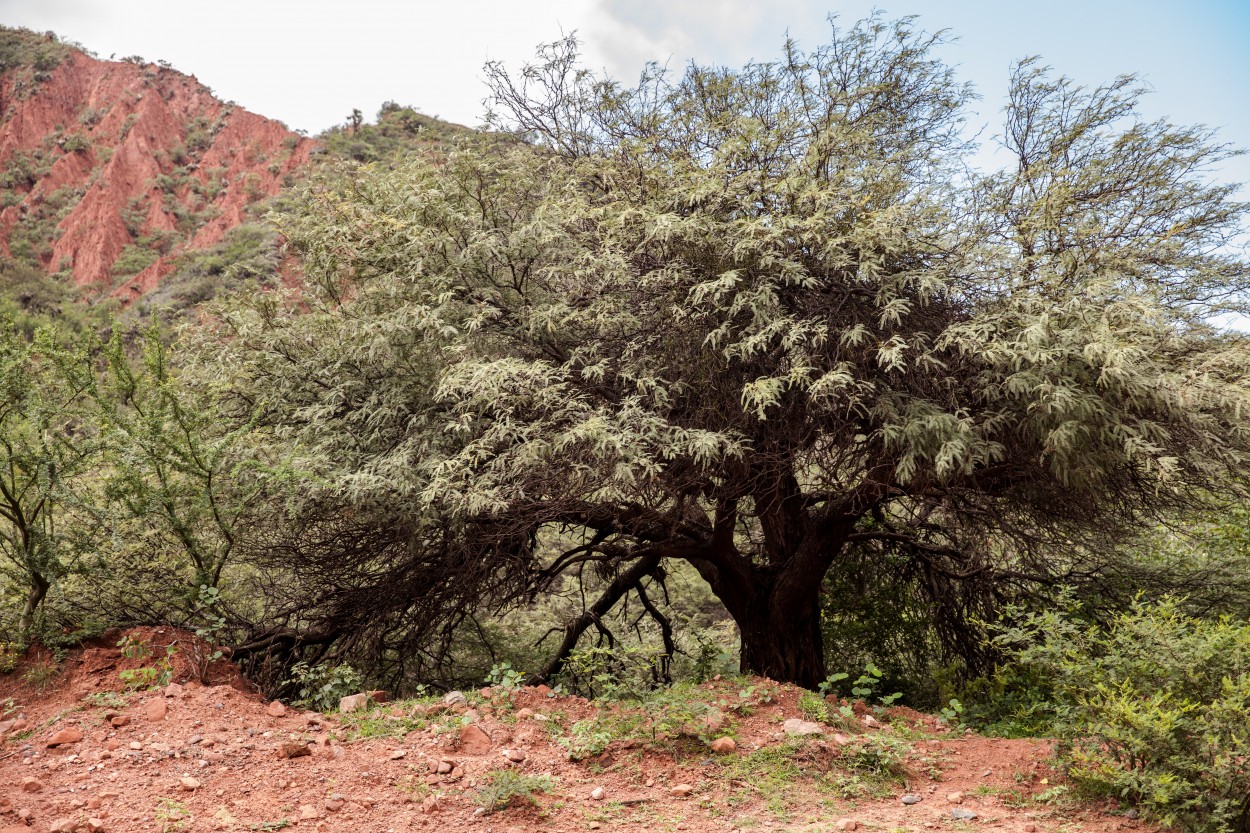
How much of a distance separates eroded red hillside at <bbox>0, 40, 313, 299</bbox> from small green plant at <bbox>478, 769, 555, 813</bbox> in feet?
130

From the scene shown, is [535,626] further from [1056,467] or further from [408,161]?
[1056,467]

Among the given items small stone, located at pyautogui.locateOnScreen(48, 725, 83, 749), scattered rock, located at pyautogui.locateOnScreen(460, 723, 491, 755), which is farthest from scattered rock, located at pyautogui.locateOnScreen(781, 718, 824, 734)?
small stone, located at pyautogui.locateOnScreen(48, 725, 83, 749)

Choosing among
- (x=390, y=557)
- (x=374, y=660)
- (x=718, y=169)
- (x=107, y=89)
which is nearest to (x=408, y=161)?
(x=718, y=169)

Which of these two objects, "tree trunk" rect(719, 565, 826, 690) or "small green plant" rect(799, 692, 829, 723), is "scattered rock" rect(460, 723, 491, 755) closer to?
"small green plant" rect(799, 692, 829, 723)

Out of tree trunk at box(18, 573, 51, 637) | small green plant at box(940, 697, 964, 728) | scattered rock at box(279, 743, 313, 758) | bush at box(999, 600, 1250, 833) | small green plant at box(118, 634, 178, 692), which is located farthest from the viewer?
tree trunk at box(18, 573, 51, 637)

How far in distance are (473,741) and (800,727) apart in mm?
1948

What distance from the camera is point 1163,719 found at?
3.77m

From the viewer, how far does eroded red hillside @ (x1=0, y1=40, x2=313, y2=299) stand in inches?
1645

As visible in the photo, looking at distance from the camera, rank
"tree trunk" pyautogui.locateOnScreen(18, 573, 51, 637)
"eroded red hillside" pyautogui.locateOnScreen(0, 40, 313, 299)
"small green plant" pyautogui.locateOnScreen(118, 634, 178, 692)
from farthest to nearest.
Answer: "eroded red hillside" pyautogui.locateOnScreen(0, 40, 313, 299) → "tree trunk" pyautogui.locateOnScreen(18, 573, 51, 637) → "small green plant" pyautogui.locateOnScreen(118, 634, 178, 692)

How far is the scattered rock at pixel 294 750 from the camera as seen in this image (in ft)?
15.1

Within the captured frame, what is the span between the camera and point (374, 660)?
8.52 meters

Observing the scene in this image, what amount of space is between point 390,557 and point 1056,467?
5.97 metres

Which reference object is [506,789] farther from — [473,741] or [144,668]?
[144,668]

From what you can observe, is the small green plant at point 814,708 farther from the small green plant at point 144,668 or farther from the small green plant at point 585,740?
the small green plant at point 144,668
